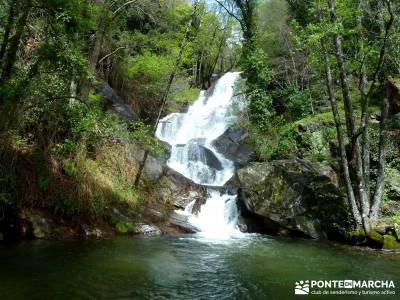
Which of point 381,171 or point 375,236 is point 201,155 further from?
point 375,236

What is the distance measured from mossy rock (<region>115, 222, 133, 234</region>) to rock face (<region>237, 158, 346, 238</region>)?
4760 mm

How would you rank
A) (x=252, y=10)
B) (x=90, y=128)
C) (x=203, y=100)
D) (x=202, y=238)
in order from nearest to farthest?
(x=90, y=128) → (x=202, y=238) → (x=252, y=10) → (x=203, y=100)

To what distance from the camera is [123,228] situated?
13.1 meters

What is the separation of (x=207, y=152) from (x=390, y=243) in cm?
1218

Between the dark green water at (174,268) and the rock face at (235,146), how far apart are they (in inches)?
416

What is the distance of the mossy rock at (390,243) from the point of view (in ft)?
39.4

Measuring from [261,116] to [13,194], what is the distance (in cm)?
1628

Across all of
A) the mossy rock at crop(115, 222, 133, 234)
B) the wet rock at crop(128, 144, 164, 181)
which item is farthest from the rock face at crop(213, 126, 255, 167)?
the mossy rock at crop(115, 222, 133, 234)

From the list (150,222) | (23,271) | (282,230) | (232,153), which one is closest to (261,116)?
(232,153)

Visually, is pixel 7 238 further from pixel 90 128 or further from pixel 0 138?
pixel 90 128

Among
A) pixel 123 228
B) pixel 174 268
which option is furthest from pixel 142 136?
pixel 174 268

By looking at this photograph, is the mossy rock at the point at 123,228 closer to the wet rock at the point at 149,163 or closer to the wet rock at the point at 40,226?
the wet rock at the point at 40,226

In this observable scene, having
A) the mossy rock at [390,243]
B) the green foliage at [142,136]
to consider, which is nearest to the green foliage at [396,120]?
the mossy rock at [390,243]

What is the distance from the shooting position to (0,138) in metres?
10.3
